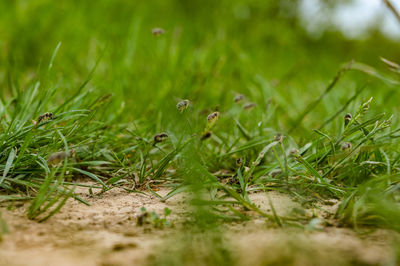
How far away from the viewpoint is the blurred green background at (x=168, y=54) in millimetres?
2340

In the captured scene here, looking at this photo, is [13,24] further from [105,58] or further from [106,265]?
[106,265]

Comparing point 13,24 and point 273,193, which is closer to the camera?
point 273,193

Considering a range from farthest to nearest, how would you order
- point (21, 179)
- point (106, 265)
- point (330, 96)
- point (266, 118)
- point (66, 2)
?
point (66, 2) < point (330, 96) < point (266, 118) < point (21, 179) < point (106, 265)

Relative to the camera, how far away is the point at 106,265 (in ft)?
2.60

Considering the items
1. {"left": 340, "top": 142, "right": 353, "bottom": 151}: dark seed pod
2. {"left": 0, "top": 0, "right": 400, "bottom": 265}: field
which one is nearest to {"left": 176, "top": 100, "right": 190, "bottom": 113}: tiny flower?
{"left": 0, "top": 0, "right": 400, "bottom": 265}: field

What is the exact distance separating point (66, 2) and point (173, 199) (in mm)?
3113

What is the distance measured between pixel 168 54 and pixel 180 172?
6.23 feet

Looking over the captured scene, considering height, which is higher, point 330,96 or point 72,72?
point 72,72

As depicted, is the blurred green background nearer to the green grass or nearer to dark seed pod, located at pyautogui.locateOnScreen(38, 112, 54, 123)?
the green grass

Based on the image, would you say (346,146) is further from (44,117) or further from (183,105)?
(44,117)

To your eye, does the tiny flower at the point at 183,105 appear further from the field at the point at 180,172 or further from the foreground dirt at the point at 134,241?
the foreground dirt at the point at 134,241

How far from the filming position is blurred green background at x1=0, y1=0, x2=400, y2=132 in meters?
2.34

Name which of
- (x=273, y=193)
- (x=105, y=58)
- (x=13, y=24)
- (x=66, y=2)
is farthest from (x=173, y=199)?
(x=66, y=2)

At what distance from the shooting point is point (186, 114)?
53.6 inches
